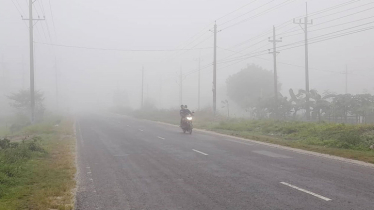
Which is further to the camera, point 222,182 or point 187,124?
point 187,124

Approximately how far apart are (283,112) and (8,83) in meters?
98.5

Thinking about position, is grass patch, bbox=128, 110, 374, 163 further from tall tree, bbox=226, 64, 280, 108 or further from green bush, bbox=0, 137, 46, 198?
tall tree, bbox=226, 64, 280, 108

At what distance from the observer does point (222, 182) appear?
864 centimetres

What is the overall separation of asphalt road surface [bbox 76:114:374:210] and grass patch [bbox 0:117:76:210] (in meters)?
0.40

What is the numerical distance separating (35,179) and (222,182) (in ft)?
16.3

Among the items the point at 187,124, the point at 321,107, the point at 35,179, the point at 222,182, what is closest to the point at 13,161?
the point at 35,179

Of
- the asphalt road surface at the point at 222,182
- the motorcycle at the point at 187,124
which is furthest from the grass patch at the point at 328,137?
the motorcycle at the point at 187,124

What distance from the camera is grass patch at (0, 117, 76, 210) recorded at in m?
7.15

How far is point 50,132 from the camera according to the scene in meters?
26.0

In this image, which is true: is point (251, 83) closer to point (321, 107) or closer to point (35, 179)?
point (321, 107)

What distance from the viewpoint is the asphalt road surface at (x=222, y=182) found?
6891 millimetres

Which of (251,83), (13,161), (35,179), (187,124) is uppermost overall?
(251,83)

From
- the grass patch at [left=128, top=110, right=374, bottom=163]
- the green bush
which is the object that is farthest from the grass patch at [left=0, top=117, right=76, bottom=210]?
the grass patch at [left=128, top=110, right=374, bottom=163]

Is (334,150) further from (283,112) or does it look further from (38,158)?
(283,112)
